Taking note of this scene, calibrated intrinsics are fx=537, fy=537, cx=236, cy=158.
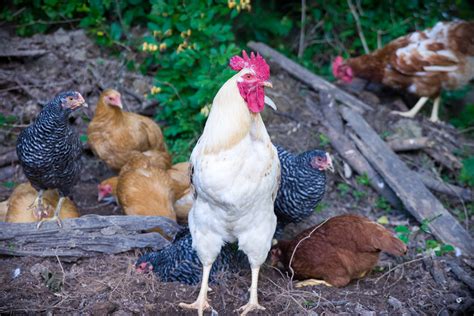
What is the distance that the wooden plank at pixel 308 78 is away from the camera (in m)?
6.72

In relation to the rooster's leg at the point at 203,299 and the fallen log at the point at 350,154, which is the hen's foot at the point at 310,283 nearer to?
the rooster's leg at the point at 203,299

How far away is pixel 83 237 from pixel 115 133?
5.36 feet

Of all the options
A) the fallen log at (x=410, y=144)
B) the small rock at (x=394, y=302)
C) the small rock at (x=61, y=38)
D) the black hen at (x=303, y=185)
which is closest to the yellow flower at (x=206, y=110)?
the black hen at (x=303, y=185)

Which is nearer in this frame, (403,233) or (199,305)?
(199,305)

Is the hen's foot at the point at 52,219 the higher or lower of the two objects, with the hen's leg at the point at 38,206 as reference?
higher

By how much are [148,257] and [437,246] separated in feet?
8.79

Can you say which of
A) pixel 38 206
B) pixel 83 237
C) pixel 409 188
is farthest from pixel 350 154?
pixel 38 206

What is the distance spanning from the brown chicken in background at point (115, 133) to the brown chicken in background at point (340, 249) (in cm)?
207

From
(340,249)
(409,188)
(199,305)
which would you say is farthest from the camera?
(409,188)

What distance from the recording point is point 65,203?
Result: 16.5 ft

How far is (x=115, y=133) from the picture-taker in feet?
19.1

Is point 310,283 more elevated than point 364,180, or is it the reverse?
point 310,283

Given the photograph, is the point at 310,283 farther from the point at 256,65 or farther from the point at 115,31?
the point at 115,31

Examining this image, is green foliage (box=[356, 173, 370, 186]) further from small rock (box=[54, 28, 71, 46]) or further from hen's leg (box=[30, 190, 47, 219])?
small rock (box=[54, 28, 71, 46])
